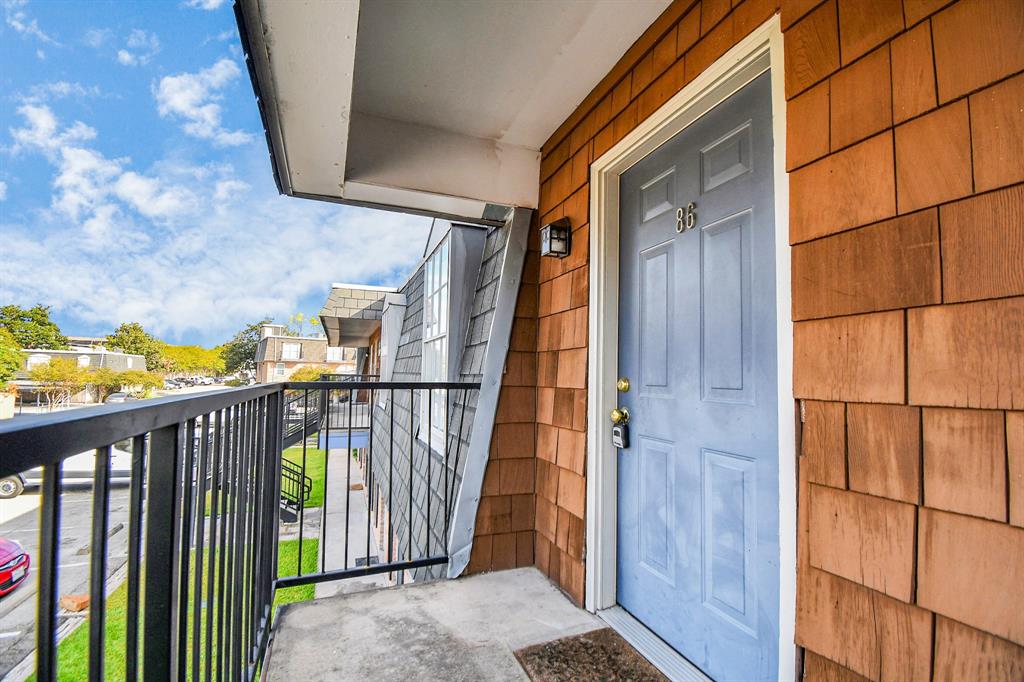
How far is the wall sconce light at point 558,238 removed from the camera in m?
2.33

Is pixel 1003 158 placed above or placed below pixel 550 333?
above

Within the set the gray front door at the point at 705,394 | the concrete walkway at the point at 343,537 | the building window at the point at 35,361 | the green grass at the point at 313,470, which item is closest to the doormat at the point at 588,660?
the gray front door at the point at 705,394

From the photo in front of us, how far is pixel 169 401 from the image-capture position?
71 centimetres

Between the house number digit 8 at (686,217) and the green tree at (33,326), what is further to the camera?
the green tree at (33,326)

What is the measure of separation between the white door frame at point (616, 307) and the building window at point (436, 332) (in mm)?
1708

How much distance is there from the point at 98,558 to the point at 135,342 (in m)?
2.83

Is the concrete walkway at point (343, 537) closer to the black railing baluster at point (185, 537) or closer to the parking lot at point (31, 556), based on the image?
the black railing baluster at point (185, 537)

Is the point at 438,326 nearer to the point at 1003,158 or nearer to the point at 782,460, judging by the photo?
the point at 782,460

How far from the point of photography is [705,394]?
1610mm

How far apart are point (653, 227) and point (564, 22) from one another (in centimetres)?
86

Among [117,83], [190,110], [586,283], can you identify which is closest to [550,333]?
[586,283]

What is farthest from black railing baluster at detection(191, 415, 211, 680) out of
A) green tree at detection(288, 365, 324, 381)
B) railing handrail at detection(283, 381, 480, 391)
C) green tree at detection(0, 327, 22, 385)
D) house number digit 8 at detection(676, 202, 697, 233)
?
green tree at detection(288, 365, 324, 381)

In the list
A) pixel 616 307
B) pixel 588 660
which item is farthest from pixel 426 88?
pixel 588 660

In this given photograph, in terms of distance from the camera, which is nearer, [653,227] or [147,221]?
[653,227]
